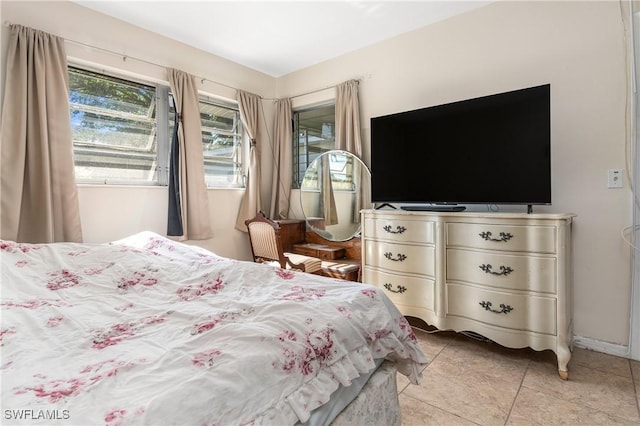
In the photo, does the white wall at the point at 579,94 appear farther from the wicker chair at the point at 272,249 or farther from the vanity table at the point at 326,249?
the wicker chair at the point at 272,249

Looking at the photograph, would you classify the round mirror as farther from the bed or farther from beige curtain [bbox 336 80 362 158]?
the bed

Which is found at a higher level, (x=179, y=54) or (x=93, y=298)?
(x=179, y=54)

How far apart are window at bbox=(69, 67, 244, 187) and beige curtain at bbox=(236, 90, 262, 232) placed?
0.43m

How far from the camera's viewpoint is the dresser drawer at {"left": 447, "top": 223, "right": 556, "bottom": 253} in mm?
1813

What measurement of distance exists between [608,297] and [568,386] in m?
0.75

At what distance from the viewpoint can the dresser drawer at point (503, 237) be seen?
181 cm

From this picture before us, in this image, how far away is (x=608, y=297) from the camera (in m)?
2.07

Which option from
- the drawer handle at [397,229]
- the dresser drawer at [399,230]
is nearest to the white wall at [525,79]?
the dresser drawer at [399,230]

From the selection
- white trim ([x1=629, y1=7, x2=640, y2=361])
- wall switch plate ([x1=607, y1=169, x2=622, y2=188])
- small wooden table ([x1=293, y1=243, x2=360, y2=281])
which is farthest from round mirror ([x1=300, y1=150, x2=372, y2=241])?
white trim ([x1=629, y1=7, x2=640, y2=361])

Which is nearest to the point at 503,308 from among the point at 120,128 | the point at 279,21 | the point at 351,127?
the point at 351,127

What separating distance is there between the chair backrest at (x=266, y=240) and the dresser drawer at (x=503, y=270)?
1.39 metres

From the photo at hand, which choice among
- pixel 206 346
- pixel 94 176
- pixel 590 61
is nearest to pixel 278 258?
pixel 94 176

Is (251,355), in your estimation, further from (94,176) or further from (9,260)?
(94,176)

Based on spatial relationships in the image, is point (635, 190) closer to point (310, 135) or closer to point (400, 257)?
point (400, 257)
